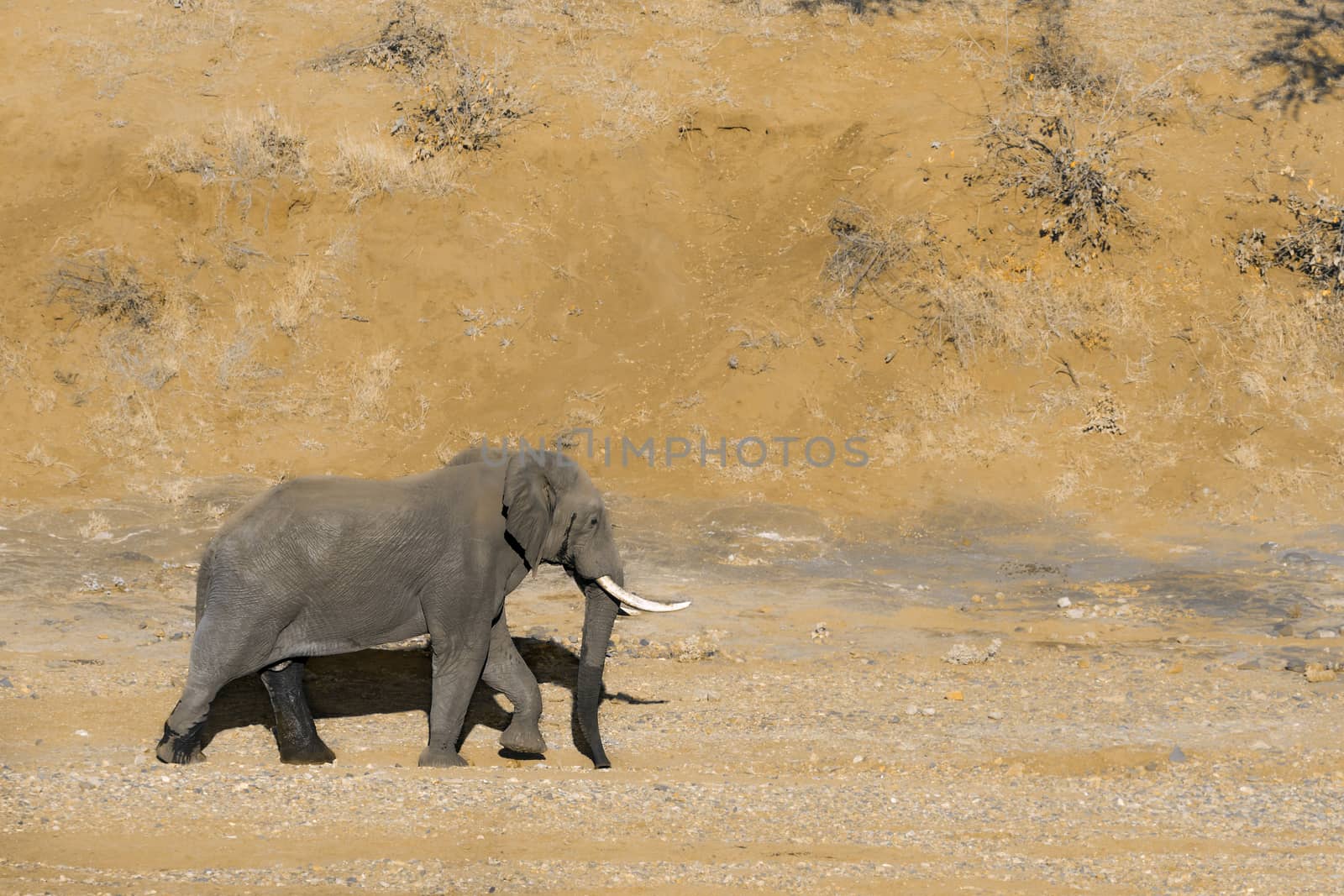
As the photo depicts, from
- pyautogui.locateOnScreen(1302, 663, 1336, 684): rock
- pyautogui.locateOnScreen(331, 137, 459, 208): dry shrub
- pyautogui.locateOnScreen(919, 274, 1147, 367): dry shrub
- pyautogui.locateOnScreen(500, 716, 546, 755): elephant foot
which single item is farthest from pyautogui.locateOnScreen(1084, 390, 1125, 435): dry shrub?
pyautogui.locateOnScreen(500, 716, 546, 755): elephant foot

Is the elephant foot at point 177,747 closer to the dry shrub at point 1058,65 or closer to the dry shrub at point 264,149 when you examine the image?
the dry shrub at point 264,149

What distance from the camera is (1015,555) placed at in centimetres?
1797

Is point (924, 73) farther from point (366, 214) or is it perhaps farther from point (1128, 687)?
point (1128, 687)

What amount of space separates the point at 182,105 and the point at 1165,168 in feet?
44.3

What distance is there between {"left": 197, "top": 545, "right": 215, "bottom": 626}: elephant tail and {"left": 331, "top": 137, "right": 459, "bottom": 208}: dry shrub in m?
12.5

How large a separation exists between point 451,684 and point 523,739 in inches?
28.4

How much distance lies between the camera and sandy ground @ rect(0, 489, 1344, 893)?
9.36 m

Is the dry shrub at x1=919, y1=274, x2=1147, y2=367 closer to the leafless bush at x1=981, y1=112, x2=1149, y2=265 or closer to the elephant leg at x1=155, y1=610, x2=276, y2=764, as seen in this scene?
the leafless bush at x1=981, y1=112, x2=1149, y2=265

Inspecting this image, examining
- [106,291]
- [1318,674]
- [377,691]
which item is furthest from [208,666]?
[106,291]

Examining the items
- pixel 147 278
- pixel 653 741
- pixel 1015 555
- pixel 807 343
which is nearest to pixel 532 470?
pixel 653 741

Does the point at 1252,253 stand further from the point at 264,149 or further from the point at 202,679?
the point at 202,679

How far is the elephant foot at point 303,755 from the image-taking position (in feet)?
37.2

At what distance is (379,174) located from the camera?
76.3 feet

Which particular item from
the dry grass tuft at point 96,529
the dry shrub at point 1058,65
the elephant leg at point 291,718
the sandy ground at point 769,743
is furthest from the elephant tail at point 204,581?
the dry shrub at point 1058,65
